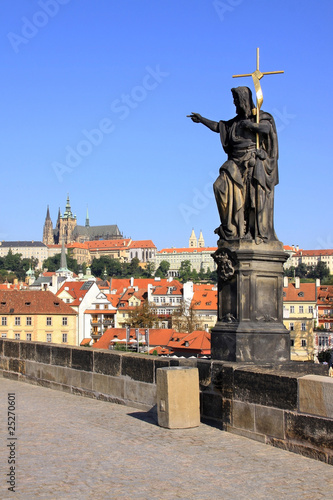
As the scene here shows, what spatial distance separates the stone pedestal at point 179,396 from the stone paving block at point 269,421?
31.7 inches

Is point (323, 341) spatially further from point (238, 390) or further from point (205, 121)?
point (238, 390)

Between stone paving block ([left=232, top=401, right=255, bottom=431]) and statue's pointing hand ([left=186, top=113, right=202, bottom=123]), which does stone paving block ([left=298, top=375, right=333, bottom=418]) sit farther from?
statue's pointing hand ([left=186, top=113, right=202, bottom=123])

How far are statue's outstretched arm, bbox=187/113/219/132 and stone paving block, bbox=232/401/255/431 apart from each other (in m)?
3.03

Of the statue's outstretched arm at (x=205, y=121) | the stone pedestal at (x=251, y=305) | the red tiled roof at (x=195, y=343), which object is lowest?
the red tiled roof at (x=195, y=343)

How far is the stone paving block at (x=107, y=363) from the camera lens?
8.30m

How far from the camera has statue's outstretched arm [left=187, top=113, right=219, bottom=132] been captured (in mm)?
7401

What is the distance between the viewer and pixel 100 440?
5895 mm

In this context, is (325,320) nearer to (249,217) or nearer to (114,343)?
(114,343)

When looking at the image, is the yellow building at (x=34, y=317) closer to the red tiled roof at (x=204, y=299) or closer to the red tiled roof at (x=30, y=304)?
the red tiled roof at (x=30, y=304)

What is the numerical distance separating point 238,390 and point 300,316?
62.2 meters

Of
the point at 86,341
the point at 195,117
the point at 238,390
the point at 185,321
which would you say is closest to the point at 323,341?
the point at 185,321

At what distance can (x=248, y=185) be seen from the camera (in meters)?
6.94

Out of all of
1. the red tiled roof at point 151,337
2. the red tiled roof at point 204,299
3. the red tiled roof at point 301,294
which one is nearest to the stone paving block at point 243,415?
the red tiled roof at point 151,337

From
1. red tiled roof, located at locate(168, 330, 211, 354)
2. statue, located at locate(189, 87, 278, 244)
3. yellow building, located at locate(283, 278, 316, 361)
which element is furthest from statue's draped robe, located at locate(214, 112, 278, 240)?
yellow building, located at locate(283, 278, 316, 361)
